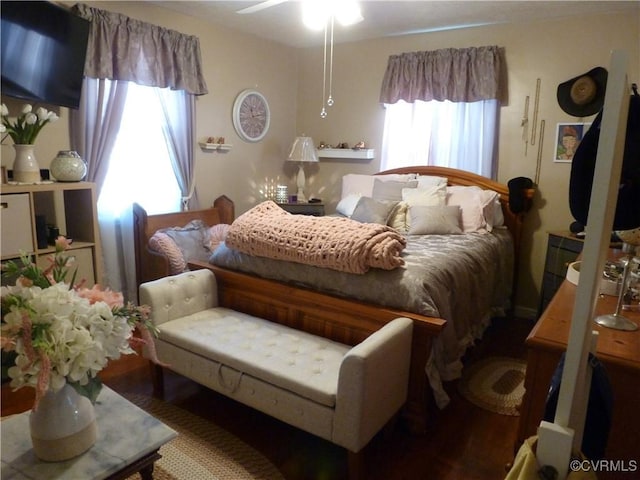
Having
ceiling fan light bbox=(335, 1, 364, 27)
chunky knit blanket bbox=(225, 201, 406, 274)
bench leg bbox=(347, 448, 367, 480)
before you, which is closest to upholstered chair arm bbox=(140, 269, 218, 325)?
chunky knit blanket bbox=(225, 201, 406, 274)

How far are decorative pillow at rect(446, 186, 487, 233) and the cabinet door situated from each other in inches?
117

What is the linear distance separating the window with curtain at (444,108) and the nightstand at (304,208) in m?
0.85

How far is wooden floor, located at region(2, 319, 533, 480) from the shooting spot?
1850mm

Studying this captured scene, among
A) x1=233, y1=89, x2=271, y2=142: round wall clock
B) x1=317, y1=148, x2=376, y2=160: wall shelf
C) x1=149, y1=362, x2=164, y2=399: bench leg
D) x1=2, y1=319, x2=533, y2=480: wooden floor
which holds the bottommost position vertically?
x1=2, y1=319, x2=533, y2=480: wooden floor

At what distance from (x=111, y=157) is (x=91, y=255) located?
0.84 m

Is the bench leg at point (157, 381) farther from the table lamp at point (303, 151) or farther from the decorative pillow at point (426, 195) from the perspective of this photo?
the table lamp at point (303, 151)

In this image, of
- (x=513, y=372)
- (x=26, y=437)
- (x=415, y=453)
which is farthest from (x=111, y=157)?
(x=513, y=372)

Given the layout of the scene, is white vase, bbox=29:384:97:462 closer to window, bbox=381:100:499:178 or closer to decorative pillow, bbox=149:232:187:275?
decorative pillow, bbox=149:232:187:275

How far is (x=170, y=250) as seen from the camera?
3211 millimetres

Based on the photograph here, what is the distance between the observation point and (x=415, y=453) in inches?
77.2

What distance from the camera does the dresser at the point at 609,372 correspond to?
127cm

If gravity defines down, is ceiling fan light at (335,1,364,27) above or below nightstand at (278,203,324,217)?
above

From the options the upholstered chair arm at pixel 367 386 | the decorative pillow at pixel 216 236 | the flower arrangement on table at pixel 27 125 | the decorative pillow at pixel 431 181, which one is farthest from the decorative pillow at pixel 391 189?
the flower arrangement on table at pixel 27 125

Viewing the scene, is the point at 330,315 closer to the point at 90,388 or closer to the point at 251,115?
the point at 90,388
